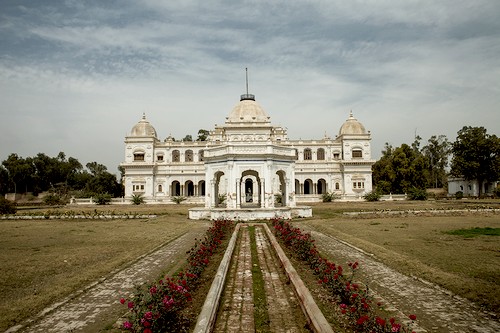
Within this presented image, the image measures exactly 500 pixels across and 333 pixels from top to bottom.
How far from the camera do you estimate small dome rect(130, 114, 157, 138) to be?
192ft

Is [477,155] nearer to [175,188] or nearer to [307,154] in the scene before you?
[307,154]

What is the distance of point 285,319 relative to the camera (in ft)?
20.3

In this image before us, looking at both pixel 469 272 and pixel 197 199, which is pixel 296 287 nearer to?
pixel 469 272

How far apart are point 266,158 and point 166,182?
33353mm

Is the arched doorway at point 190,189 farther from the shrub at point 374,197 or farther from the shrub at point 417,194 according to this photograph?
the shrub at point 417,194

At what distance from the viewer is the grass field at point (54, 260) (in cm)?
750

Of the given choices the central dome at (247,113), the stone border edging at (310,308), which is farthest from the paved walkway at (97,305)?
the central dome at (247,113)

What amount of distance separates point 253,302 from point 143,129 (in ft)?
180

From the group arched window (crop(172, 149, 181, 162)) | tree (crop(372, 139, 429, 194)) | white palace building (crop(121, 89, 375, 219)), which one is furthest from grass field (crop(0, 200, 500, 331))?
arched window (crop(172, 149, 181, 162))

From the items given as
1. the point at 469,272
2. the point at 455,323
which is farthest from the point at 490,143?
the point at 455,323

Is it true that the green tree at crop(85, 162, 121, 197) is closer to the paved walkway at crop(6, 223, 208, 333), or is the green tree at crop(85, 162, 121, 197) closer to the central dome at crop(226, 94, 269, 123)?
the central dome at crop(226, 94, 269, 123)

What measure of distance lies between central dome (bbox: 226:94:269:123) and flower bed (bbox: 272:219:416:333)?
125 feet

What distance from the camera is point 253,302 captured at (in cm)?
707

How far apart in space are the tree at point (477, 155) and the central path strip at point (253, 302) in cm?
5065
